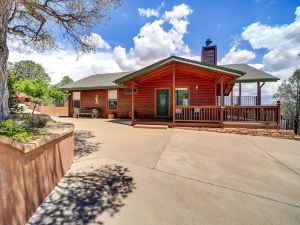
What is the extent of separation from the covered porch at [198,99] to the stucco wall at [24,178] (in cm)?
650

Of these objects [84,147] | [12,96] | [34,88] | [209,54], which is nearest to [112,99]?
[34,88]

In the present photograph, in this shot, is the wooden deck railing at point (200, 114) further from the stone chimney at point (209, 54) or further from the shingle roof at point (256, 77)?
the stone chimney at point (209, 54)

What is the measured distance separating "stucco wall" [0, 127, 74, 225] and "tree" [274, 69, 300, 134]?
23290mm

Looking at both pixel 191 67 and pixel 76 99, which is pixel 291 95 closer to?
pixel 191 67

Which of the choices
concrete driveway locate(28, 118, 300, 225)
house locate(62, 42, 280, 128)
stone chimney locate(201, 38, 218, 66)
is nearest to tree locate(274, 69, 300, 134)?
house locate(62, 42, 280, 128)

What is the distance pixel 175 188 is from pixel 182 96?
8.77 m

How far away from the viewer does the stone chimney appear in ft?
45.5

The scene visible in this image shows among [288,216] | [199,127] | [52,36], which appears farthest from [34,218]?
[199,127]

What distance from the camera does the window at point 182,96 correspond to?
432 inches

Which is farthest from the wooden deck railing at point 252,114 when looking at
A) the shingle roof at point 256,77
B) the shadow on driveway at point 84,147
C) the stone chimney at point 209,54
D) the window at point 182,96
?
the shadow on driveway at point 84,147

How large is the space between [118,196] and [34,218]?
117 centimetres

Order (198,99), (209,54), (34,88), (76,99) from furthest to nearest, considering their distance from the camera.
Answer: (76,99)
(209,54)
(198,99)
(34,88)

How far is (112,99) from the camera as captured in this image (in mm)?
13461

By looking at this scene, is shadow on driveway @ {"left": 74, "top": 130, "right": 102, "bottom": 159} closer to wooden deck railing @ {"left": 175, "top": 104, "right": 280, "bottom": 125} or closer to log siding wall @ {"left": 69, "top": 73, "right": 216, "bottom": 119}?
wooden deck railing @ {"left": 175, "top": 104, "right": 280, "bottom": 125}
